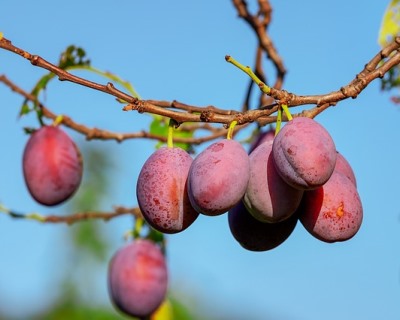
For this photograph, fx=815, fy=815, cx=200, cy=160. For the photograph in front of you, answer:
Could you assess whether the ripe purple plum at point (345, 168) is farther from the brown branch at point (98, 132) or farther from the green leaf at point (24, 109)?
the green leaf at point (24, 109)

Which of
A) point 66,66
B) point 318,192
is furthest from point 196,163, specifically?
point 66,66

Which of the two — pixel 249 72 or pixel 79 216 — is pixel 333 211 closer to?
pixel 249 72

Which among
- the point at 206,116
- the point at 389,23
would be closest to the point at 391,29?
the point at 389,23

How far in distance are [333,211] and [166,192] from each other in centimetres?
25

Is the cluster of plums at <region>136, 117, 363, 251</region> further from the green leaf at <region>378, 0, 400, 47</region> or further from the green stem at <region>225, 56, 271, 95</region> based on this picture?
the green leaf at <region>378, 0, 400, 47</region>

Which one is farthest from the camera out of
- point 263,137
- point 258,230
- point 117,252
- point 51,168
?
point 117,252

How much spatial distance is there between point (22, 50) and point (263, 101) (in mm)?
A: 1042

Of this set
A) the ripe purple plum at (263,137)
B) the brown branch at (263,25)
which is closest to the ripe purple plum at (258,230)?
the ripe purple plum at (263,137)

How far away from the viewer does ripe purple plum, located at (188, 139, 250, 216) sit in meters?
1.13

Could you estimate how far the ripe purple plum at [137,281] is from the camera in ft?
7.45

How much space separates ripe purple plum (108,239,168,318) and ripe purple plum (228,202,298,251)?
1045 mm

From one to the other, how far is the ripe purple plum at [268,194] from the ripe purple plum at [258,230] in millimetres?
70

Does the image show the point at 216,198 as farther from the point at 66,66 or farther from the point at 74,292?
the point at 74,292

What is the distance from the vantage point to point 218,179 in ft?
3.71
